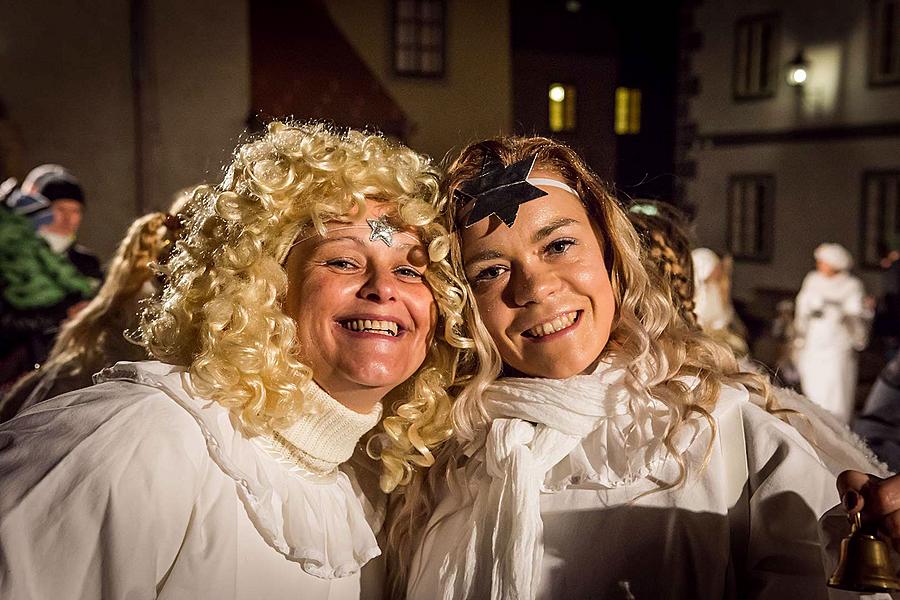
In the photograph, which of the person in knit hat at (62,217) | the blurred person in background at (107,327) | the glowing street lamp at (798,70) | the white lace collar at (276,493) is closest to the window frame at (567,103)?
the person in knit hat at (62,217)

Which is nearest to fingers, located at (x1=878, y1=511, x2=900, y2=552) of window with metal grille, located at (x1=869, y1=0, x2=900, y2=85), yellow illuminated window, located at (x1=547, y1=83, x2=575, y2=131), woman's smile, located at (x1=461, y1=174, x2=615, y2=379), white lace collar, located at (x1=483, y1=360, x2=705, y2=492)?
white lace collar, located at (x1=483, y1=360, x2=705, y2=492)

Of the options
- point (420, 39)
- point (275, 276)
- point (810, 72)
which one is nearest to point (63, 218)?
point (275, 276)

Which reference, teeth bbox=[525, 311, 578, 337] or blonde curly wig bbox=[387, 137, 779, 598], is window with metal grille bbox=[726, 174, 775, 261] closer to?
blonde curly wig bbox=[387, 137, 779, 598]

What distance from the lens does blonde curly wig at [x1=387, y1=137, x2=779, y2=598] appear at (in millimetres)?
2293

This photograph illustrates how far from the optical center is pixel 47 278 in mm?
5000

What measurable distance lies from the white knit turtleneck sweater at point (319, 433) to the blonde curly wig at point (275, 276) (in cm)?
4

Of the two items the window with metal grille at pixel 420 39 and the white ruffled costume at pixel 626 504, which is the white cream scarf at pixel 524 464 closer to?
the white ruffled costume at pixel 626 504

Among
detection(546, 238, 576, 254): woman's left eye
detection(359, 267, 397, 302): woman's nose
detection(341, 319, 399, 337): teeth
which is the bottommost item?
detection(341, 319, 399, 337): teeth

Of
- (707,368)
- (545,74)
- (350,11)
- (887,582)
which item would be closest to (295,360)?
(707,368)

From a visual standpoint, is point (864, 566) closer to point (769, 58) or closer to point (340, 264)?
point (340, 264)

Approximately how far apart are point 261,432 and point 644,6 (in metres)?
15.3

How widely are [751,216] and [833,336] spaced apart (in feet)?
27.8

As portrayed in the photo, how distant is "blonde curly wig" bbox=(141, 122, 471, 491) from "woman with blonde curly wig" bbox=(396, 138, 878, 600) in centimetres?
8

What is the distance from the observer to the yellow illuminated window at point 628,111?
13.8 metres
